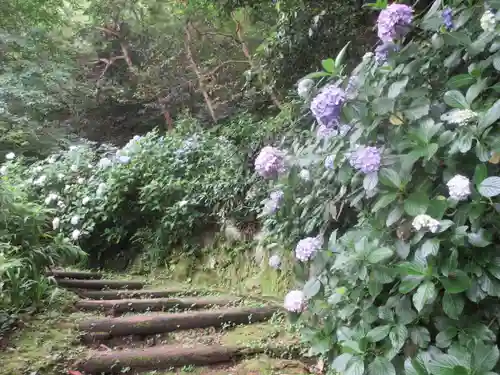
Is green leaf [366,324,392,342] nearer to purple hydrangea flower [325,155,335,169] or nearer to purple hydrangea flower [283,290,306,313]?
purple hydrangea flower [283,290,306,313]

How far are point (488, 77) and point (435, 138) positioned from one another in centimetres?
24

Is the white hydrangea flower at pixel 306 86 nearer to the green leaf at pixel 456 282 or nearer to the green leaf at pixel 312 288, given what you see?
the green leaf at pixel 312 288

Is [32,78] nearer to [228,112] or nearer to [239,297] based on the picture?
[228,112]

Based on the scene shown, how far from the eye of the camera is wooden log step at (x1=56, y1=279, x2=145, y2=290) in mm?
3244

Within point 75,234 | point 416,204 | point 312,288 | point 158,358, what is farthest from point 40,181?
point 416,204

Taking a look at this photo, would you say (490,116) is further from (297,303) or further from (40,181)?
(40,181)

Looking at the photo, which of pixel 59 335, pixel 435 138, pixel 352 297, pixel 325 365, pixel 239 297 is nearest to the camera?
pixel 435 138

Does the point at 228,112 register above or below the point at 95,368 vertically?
above

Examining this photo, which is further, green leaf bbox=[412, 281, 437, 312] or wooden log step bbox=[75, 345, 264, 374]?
wooden log step bbox=[75, 345, 264, 374]

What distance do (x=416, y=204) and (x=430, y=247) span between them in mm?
124

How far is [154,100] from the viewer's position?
7980 millimetres

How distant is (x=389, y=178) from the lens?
4.04ft

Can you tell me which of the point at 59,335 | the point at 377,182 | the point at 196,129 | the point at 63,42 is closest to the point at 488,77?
the point at 377,182

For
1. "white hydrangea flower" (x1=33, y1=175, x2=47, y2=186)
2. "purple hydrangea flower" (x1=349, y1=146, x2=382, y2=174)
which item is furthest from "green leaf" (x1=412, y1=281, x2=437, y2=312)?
"white hydrangea flower" (x1=33, y1=175, x2=47, y2=186)
